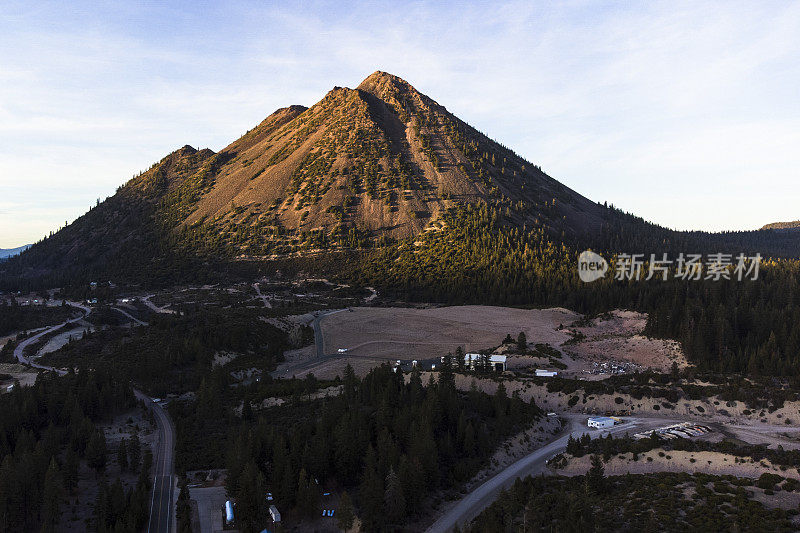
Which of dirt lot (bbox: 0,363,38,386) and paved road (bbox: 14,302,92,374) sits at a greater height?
paved road (bbox: 14,302,92,374)

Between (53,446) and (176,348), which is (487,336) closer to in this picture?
(176,348)

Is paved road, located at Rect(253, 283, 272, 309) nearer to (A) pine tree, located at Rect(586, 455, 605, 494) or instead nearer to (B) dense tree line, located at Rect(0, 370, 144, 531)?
(B) dense tree line, located at Rect(0, 370, 144, 531)

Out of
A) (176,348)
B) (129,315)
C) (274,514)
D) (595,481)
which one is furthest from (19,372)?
(595,481)

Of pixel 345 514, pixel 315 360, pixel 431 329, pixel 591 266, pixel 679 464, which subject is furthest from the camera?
pixel 591 266

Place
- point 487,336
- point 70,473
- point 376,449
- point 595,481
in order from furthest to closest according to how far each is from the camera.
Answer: point 487,336
point 376,449
point 70,473
point 595,481

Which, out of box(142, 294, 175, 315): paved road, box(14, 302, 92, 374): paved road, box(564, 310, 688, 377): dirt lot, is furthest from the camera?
box(142, 294, 175, 315): paved road

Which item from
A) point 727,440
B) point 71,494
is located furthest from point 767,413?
point 71,494

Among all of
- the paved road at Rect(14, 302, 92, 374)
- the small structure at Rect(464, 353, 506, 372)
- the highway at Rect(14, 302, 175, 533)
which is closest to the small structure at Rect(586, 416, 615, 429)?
the small structure at Rect(464, 353, 506, 372)

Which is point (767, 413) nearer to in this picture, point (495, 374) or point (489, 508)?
point (495, 374)
